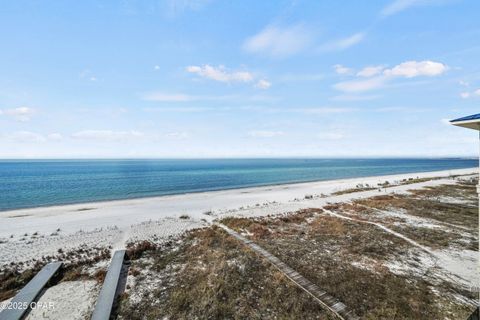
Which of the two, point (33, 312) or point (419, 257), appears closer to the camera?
point (33, 312)

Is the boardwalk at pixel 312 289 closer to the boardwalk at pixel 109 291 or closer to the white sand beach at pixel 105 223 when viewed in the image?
the boardwalk at pixel 109 291

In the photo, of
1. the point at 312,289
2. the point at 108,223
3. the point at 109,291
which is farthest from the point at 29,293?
the point at 108,223

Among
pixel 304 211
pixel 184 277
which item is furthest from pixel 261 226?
pixel 184 277

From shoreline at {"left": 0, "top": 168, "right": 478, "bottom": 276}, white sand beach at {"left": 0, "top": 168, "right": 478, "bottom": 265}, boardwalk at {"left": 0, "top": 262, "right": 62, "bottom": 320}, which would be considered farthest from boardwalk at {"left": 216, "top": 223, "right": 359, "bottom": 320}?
boardwalk at {"left": 0, "top": 262, "right": 62, "bottom": 320}

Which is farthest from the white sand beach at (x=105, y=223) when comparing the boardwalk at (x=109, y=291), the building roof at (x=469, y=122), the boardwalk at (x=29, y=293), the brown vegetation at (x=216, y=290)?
the building roof at (x=469, y=122)

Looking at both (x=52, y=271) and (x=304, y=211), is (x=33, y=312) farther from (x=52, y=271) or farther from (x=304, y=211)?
(x=304, y=211)

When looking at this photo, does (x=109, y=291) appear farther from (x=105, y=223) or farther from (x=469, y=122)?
(x=469, y=122)
